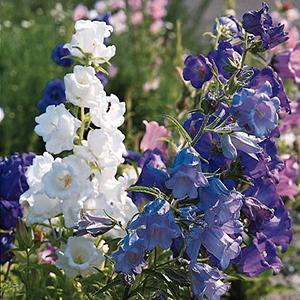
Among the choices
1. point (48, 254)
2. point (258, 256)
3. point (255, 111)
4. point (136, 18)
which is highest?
point (255, 111)

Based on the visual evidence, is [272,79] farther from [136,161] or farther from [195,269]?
[136,161]

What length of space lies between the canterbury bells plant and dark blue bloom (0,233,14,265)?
16 cm

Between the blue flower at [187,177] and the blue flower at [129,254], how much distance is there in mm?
110

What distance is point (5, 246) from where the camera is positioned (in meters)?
2.17

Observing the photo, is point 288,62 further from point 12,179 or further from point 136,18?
point 136,18

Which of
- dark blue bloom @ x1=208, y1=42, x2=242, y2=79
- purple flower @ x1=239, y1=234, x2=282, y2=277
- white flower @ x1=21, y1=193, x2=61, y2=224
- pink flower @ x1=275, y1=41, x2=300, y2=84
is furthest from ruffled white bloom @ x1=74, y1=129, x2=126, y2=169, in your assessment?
pink flower @ x1=275, y1=41, x2=300, y2=84

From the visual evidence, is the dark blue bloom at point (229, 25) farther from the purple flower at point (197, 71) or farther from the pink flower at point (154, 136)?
the pink flower at point (154, 136)

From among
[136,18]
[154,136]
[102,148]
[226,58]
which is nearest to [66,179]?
[102,148]

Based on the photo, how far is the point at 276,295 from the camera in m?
3.48

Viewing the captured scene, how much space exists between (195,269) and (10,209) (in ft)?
2.02

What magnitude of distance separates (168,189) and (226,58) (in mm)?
298

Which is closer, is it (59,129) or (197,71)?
(59,129)

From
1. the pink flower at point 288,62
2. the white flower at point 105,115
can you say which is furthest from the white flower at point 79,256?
the pink flower at point 288,62

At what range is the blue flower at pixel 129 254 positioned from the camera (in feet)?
5.22
